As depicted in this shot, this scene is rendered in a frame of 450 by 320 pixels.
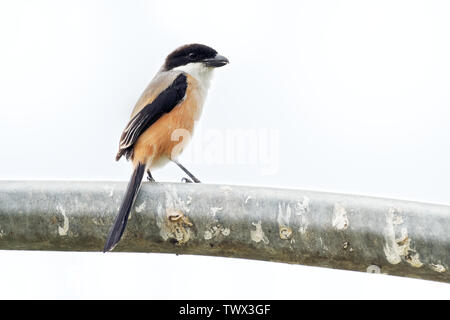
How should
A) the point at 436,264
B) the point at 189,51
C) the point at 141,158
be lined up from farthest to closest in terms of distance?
the point at 189,51 → the point at 141,158 → the point at 436,264

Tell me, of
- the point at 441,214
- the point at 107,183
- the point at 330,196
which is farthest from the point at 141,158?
the point at 441,214

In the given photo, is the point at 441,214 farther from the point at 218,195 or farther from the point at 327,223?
the point at 218,195

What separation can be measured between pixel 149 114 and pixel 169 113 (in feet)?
0.48

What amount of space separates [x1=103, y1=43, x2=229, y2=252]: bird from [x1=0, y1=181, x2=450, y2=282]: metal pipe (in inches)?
56.1

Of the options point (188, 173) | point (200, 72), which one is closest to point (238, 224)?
point (188, 173)

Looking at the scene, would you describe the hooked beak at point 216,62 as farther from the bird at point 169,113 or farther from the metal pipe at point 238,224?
the metal pipe at point 238,224

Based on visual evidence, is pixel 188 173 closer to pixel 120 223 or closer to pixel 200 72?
pixel 200 72

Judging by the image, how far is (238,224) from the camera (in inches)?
85.4

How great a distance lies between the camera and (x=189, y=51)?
190 inches

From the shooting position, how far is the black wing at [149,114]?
4090 mm

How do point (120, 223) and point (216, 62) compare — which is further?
point (216, 62)

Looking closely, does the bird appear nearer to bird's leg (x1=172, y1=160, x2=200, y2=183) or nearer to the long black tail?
bird's leg (x1=172, y1=160, x2=200, y2=183)

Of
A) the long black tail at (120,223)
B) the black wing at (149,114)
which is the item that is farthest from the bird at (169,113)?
the long black tail at (120,223)

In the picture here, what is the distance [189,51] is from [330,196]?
9.55 feet
